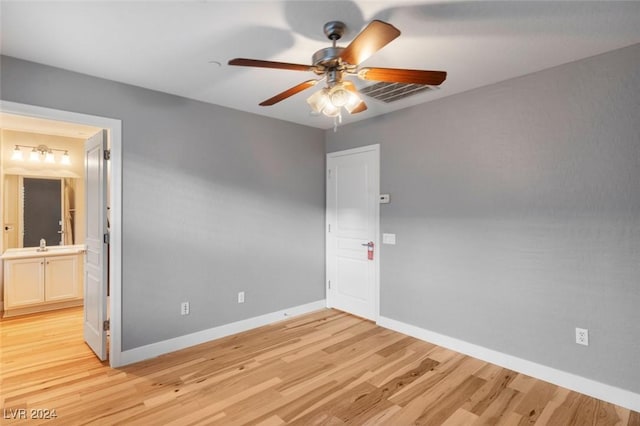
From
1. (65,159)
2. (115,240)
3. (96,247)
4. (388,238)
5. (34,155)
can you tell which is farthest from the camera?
(65,159)

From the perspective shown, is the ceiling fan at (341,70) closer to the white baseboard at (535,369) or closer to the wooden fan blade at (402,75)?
the wooden fan blade at (402,75)

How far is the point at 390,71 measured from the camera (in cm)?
177

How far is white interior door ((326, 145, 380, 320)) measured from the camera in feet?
12.8

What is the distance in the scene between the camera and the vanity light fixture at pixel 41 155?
14.2ft

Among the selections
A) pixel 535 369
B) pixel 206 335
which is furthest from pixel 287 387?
pixel 535 369

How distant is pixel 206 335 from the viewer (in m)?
3.35

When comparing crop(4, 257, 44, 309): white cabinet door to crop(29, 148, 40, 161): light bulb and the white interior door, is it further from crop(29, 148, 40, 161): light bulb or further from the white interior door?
the white interior door

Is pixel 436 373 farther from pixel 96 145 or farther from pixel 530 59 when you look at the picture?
pixel 96 145

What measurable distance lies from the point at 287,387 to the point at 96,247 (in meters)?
2.18

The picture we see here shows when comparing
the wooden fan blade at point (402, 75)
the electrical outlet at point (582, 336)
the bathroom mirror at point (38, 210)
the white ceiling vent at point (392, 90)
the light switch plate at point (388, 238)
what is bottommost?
the electrical outlet at point (582, 336)

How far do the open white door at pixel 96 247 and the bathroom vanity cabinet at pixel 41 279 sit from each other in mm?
1474

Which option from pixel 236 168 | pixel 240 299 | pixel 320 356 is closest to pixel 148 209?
pixel 236 168

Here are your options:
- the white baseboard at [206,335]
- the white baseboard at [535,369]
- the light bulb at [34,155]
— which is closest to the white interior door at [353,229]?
the white baseboard at [206,335]

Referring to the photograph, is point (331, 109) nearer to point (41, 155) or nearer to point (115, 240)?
point (115, 240)
